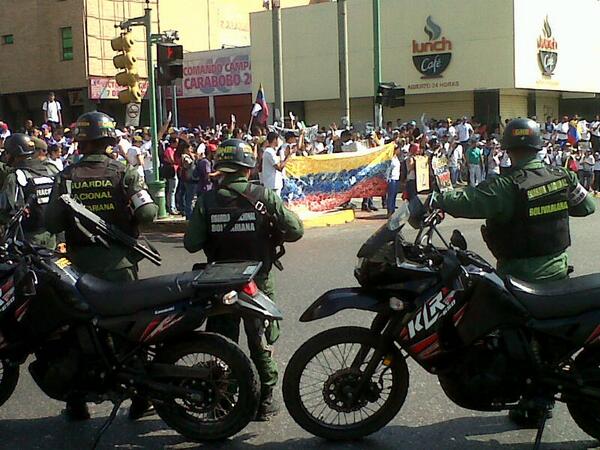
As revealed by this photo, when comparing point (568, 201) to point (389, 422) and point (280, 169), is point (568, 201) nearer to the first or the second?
point (389, 422)

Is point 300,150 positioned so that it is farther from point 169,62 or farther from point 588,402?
point 588,402

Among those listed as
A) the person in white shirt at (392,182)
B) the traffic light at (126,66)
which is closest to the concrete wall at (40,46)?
the traffic light at (126,66)

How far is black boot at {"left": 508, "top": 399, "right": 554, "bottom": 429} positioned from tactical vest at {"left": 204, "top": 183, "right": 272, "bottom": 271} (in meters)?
1.76

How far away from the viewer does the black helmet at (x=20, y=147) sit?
659cm

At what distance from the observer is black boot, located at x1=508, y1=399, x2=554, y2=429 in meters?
4.14

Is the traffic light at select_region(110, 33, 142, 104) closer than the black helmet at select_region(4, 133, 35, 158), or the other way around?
the black helmet at select_region(4, 133, 35, 158)

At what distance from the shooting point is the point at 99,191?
4918 millimetres

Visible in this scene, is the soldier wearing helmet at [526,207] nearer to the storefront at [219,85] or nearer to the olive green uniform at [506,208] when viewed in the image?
the olive green uniform at [506,208]

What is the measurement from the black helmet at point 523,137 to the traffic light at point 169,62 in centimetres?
1050

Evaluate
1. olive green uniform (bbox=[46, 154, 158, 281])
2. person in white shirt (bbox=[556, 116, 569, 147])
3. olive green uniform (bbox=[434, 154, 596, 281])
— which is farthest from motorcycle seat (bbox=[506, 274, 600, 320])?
person in white shirt (bbox=[556, 116, 569, 147])

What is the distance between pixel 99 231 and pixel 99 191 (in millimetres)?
257

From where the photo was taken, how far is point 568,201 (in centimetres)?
463

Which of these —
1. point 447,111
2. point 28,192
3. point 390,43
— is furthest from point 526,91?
point 28,192

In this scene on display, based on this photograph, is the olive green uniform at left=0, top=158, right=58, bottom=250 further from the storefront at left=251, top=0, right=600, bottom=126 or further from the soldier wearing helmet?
the storefront at left=251, top=0, right=600, bottom=126
